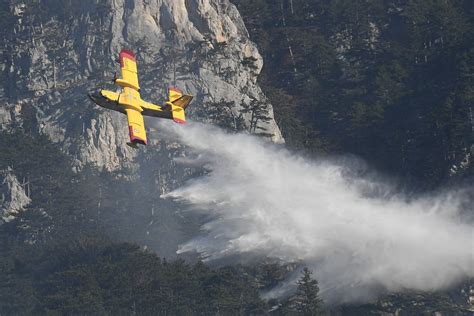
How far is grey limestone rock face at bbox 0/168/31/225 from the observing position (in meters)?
102

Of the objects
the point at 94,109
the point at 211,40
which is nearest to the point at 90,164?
the point at 94,109

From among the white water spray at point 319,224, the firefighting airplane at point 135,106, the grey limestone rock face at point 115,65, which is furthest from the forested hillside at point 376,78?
the firefighting airplane at point 135,106

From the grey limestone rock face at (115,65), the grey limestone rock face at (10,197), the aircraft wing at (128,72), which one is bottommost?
the grey limestone rock face at (10,197)

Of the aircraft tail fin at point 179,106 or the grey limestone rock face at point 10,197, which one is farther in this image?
the grey limestone rock face at point 10,197

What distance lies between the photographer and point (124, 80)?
7375cm

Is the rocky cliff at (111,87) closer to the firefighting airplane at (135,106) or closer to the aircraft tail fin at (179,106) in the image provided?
the firefighting airplane at (135,106)

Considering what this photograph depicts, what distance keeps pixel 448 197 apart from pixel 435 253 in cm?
913

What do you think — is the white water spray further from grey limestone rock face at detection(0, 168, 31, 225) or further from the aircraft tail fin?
grey limestone rock face at detection(0, 168, 31, 225)

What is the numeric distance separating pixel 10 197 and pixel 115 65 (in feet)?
41.3

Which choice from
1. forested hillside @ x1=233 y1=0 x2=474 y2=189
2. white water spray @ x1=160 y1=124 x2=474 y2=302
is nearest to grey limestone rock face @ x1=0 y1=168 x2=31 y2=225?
white water spray @ x1=160 y1=124 x2=474 y2=302

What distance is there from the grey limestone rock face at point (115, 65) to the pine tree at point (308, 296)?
17666 millimetres

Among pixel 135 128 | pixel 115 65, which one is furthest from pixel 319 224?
pixel 115 65

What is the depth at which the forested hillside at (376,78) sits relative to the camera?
101m

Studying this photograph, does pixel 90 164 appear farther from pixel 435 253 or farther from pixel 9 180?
pixel 435 253
